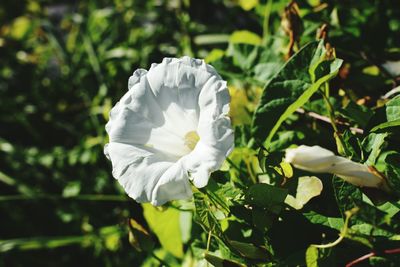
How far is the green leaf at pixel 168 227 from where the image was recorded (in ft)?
3.40

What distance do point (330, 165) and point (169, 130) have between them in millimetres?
371

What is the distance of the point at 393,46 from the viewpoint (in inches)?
49.8

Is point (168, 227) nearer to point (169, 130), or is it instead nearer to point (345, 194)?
point (169, 130)

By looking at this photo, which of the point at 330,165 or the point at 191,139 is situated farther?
the point at 191,139

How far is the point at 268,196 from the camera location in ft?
2.39

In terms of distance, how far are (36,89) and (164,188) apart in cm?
209

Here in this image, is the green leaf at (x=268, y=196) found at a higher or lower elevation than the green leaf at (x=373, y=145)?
lower

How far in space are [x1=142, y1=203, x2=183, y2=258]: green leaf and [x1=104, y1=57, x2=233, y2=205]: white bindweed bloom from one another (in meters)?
0.20

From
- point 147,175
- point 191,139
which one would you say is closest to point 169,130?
point 191,139

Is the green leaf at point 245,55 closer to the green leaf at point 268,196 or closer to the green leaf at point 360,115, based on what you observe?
the green leaf at point 360,115

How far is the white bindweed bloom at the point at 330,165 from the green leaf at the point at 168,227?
17.0 inches

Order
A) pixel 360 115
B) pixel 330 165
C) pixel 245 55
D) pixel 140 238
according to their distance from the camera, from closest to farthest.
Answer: pixel 330 165, pixel 360 115, pixel 140 238, pixel 245 55

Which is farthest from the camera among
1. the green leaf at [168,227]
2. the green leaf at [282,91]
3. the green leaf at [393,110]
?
the green leaf at [168,227]

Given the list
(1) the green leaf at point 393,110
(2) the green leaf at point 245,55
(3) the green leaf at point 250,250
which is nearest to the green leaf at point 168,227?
(3) the green leaf at point 250,250
